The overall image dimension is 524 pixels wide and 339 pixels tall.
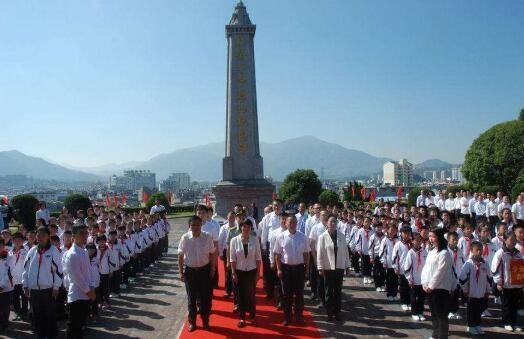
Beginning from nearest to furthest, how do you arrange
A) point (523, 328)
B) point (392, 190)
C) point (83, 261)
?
point (83, 261)
point (523, 328)
point (392, 190)

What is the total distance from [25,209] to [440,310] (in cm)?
2192

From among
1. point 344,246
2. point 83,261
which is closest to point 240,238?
point 344,246

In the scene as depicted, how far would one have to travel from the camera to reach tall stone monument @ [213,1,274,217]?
25344 millimetres

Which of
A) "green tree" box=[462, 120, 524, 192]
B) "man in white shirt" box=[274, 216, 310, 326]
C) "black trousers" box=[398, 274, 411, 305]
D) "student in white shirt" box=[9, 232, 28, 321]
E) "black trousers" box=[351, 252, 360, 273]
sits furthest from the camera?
"green tree" box=[462, 120, 524, 192]

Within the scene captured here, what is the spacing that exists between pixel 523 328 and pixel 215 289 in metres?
6.48

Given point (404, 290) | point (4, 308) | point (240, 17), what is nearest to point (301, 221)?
point (404, 290)

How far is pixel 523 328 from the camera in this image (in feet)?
27.5

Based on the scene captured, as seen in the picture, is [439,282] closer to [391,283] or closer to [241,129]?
[391,283]

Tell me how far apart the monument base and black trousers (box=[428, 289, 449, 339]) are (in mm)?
18060

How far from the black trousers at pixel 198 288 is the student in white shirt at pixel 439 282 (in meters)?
3.60

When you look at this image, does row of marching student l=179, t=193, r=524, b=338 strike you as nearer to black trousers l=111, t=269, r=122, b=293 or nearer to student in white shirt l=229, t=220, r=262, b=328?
student in white shirt l=229, t=220, r=262, b=328

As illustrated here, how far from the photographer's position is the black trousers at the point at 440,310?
736 cm

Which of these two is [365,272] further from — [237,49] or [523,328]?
[237,49]

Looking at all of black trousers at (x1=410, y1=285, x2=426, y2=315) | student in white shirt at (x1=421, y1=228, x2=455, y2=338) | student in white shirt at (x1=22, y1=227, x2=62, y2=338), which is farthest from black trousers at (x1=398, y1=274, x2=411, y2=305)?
student in white shirt at (x1=22, y1=227, x2=62, y2=338)
